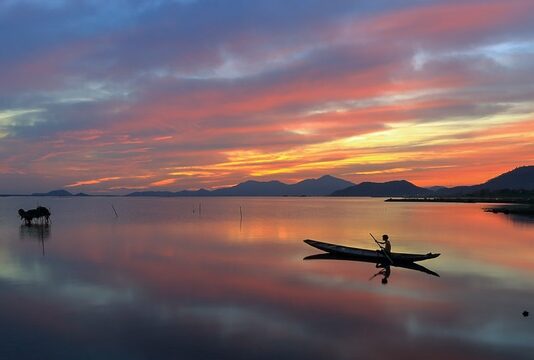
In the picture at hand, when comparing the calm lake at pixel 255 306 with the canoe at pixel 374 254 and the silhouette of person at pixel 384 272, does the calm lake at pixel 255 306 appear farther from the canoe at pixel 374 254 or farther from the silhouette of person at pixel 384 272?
the canoe at pixel 374 254

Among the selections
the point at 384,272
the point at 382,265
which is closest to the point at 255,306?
the point at 384,272

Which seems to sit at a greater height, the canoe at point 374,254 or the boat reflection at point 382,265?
the canoe at point 374,254

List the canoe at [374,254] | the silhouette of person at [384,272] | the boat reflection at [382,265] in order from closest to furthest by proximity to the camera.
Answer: the silhouette of person at [384,272]
the boat reflection at [382,265]
the canoe at [374,254]

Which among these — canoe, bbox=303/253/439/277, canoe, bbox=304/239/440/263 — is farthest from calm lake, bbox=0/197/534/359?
canoe, bbox=304/239/440/263

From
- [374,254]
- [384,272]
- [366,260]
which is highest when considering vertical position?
[374,254]

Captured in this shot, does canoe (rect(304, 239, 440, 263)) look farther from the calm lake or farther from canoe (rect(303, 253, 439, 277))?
the calm lake

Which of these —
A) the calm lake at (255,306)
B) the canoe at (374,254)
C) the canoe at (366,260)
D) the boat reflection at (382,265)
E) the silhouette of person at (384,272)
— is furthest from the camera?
the canoe at (374,254)

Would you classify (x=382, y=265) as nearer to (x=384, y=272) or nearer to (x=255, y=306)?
(x=384, y=272)

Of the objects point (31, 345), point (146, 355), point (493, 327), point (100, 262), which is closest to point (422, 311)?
point (493, 327)

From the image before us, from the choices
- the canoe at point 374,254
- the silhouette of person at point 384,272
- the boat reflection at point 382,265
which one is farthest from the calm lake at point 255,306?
the canoe at point 374,254

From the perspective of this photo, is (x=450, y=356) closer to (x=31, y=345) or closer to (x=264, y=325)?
(x=264, y=325)

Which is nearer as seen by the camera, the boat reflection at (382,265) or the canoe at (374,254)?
the boat reflection at (382,265)

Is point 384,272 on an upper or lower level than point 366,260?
lower

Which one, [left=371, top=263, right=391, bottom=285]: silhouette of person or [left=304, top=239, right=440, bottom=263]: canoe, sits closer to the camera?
[left=371, top=263, right=391, bottom=285]: silhouette of person
